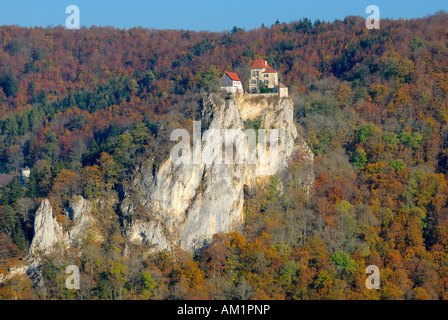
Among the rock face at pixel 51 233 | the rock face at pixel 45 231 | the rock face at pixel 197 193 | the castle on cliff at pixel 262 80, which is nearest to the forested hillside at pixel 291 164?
the rock face at pixel 51 233

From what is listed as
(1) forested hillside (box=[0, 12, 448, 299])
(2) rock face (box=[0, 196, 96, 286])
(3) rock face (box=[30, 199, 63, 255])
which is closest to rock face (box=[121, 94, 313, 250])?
(1) forested hillside (box=[0, 12, 448, 299])

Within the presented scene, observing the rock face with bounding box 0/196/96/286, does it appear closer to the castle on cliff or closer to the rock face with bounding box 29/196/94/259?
the rock face with bounding box 29/196/94/259

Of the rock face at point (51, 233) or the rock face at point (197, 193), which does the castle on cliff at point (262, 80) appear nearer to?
the rock face at point (197, 193)

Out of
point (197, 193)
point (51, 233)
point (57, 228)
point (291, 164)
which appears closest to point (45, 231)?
point (51, 233)

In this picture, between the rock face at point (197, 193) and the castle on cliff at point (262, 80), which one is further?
the castle on cliff at point (262, 80)

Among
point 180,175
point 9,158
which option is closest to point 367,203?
point 180,175

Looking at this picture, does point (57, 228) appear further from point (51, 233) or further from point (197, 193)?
point (197, 193)
